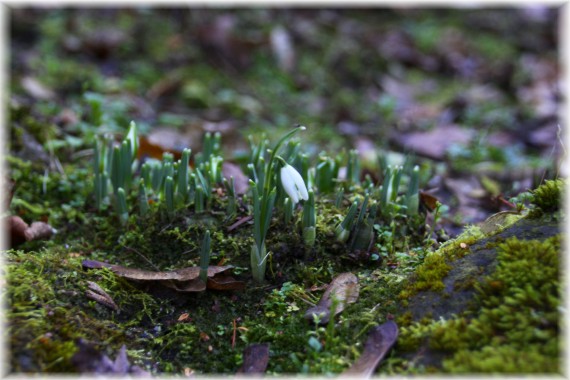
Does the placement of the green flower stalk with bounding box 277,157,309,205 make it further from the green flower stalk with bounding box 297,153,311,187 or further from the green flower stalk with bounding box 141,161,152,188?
the green flower stalk with bounding box 141,161,152,188

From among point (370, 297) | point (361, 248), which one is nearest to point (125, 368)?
point (370, 297)

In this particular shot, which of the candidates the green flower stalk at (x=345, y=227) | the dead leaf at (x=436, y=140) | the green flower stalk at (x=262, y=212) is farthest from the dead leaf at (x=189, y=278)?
the dead leaf at (x=436, y=140)

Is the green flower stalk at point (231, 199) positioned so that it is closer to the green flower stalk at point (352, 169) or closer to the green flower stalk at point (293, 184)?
the green flower stalk at point (293, 184)

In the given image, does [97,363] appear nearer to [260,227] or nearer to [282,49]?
[260,227]

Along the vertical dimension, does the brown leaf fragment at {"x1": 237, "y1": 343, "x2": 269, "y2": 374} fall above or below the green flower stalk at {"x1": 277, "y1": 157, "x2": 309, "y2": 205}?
below

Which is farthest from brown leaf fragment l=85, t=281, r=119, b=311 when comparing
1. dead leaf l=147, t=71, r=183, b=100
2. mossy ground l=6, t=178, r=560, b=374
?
dead leaf l=147, t=71, r=183, b=100

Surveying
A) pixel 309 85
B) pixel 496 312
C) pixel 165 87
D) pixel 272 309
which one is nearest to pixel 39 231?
pixel 272 309
